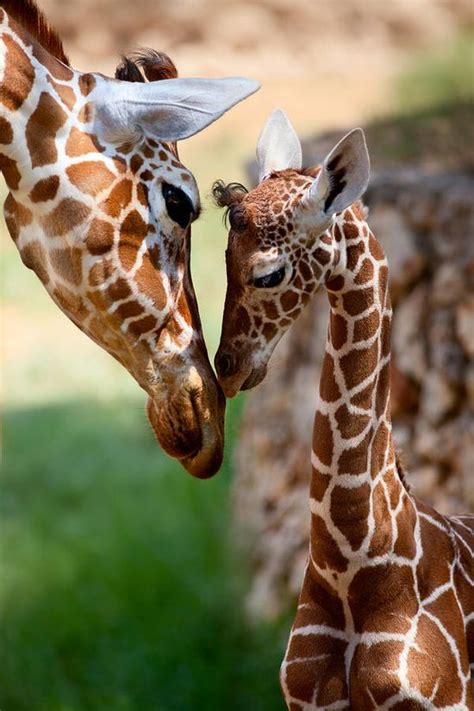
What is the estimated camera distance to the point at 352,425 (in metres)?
2.76

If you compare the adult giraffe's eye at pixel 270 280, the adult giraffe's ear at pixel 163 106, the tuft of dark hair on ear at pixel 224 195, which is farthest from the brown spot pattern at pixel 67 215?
the adult giraffe's eye at pixel 270 280

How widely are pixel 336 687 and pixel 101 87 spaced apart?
139cm

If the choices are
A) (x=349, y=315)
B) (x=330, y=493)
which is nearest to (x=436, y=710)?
(x=330, y=493)

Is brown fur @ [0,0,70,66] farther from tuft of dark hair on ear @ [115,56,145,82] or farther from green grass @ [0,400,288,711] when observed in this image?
green grass @ [0,400,288,711]

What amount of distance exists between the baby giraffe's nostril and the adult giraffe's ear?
0.48m

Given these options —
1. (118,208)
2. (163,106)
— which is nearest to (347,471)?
(118,208)

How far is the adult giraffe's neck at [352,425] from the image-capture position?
2.73 metres

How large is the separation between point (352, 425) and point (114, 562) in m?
5.03

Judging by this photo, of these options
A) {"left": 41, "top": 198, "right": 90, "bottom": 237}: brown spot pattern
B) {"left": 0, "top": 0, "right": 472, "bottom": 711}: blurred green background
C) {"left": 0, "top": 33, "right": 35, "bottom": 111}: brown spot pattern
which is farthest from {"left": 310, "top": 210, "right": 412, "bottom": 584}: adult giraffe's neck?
{"left": 0, "top": 0, "right": 472, "bottom": 711}: blurred green background

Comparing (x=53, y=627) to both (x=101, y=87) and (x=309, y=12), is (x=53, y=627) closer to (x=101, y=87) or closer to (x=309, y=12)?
(x=101, y=87)

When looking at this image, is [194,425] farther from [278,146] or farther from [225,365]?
[278,146]

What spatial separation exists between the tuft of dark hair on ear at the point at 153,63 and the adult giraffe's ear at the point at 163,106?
181 millimetres

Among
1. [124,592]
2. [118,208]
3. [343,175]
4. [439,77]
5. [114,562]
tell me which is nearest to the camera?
[343,175]

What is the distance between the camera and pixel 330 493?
9.02ft
